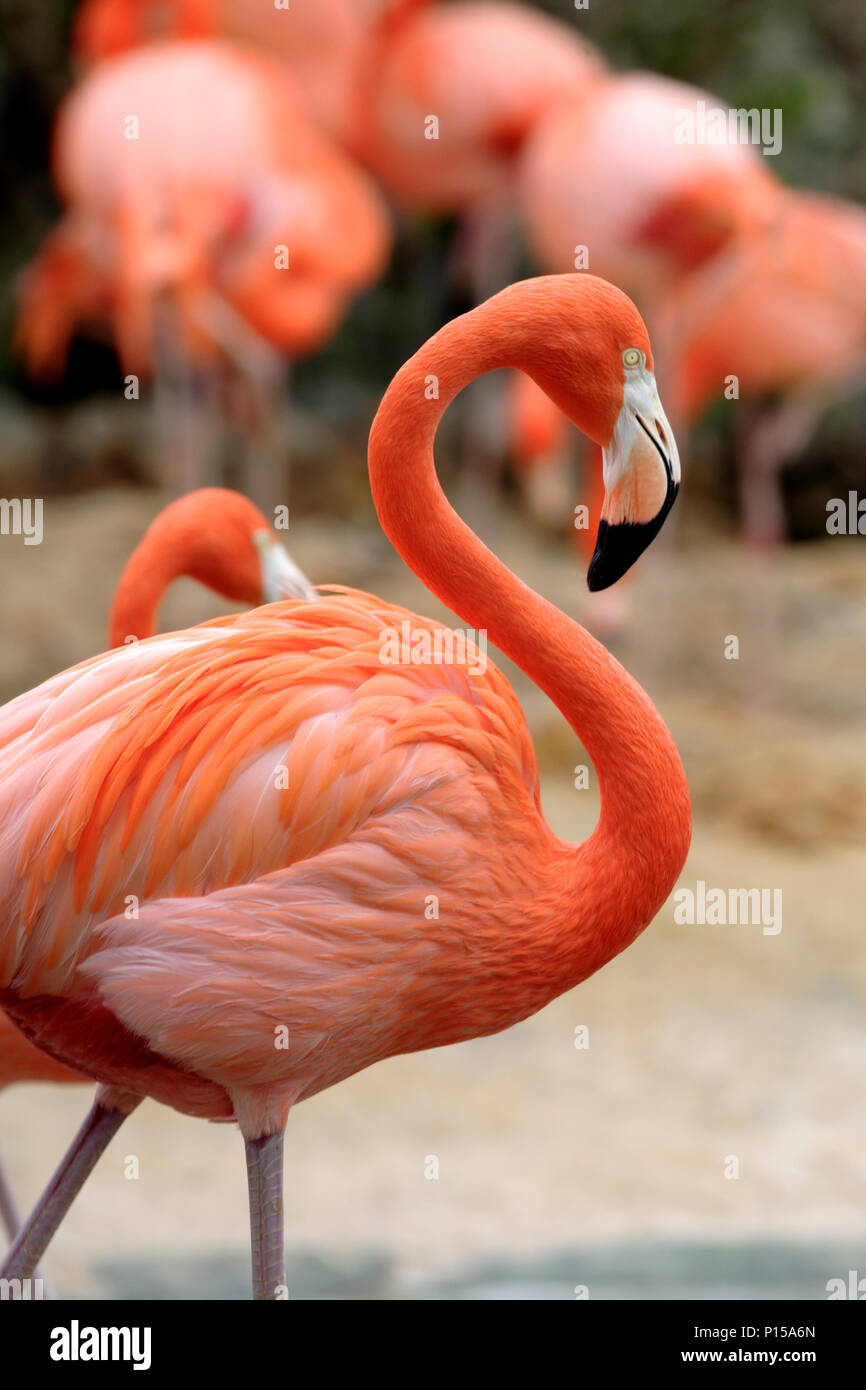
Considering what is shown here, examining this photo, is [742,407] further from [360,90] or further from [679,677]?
[360,90]

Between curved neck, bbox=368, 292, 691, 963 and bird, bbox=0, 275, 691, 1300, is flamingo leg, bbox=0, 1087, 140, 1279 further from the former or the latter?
curved neck, bbox=368, 292, 691, 963

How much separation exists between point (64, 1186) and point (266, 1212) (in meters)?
0.39

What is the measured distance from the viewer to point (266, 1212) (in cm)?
187

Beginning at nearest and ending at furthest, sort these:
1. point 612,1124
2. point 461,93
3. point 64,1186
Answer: point 64,1186 → point 612,1124 → point 461,93

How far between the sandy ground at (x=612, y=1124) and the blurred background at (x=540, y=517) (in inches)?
0.4

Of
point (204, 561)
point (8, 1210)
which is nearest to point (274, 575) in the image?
point (204, 561)

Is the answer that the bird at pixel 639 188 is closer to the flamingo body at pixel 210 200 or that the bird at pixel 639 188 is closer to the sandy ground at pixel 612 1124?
the flamingo body at pixel 210 200

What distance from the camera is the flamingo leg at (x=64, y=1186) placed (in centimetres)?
211

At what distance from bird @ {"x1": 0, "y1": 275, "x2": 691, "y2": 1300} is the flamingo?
3.26 meters

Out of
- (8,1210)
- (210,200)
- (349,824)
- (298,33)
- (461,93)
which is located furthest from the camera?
(298,33)

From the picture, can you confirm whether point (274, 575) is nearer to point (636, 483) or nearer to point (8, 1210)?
point (636, 483)

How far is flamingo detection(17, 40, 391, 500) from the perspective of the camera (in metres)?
4.98
